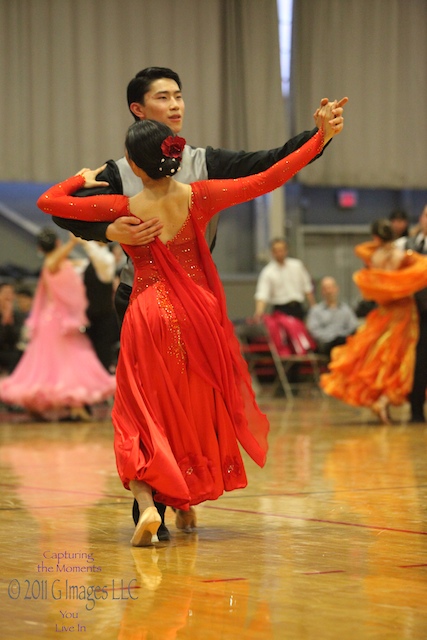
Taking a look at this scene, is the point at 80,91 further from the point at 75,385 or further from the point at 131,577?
the point at 131,577

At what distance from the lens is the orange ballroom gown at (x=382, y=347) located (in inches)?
285

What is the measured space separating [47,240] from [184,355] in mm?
5269

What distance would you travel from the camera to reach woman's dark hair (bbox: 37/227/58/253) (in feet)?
27.1

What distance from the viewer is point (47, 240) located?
27.2 feet

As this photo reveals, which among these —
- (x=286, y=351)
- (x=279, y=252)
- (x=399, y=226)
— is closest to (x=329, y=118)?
(x=399, y=226)

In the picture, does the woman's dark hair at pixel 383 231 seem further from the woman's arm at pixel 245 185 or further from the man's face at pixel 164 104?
the woman's arm at pixel 245 185

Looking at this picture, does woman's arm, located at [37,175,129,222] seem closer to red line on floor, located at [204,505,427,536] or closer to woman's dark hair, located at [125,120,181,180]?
woman's dark hair, located at [125,120,181,180]

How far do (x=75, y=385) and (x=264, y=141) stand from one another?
17.2 feet

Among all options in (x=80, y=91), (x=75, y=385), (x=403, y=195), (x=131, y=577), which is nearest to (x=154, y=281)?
(x=131, y=577)

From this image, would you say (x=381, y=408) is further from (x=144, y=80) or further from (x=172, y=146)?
(x=172, y=146)

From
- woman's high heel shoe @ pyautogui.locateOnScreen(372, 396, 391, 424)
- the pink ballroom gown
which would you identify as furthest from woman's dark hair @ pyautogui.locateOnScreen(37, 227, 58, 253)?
woman's high heel shoe @ pyautogui.locateOnScreen(372, 396, 391, 424)

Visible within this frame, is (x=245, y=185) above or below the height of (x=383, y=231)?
above

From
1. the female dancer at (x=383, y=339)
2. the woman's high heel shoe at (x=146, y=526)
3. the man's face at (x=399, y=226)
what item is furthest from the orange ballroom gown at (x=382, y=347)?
the woman's high heel shoe at (x=146, y=526)

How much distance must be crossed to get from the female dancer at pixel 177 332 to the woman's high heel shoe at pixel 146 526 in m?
0.14
